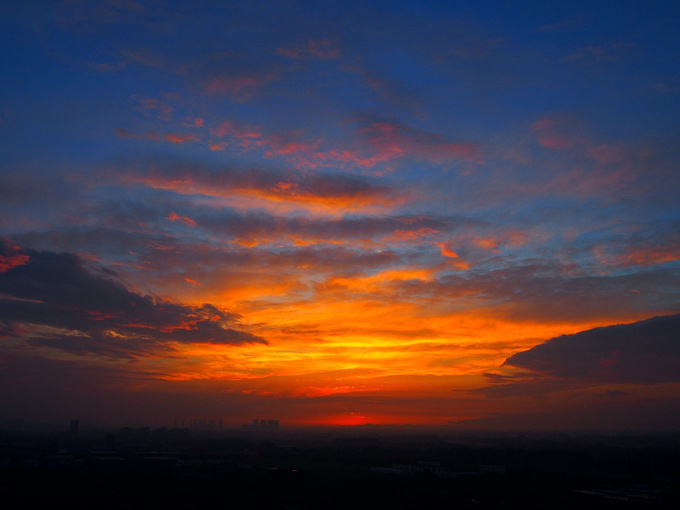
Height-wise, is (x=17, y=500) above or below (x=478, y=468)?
above

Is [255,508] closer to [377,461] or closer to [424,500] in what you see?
[424,500]

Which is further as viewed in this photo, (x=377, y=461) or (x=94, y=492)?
(x=377, y=461)

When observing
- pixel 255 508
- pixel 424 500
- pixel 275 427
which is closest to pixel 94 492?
pixel 255 508

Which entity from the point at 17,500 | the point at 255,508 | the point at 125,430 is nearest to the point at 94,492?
the point at 17,500

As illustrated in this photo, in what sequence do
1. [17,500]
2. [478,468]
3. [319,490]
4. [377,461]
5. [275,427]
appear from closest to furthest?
[17,500] < [319,490] < [478,468] < [377,461] < [275,427]

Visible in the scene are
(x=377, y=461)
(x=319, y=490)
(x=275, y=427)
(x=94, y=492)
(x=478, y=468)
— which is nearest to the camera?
(x=94, y=492)

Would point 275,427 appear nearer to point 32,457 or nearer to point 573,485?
point 32,457
